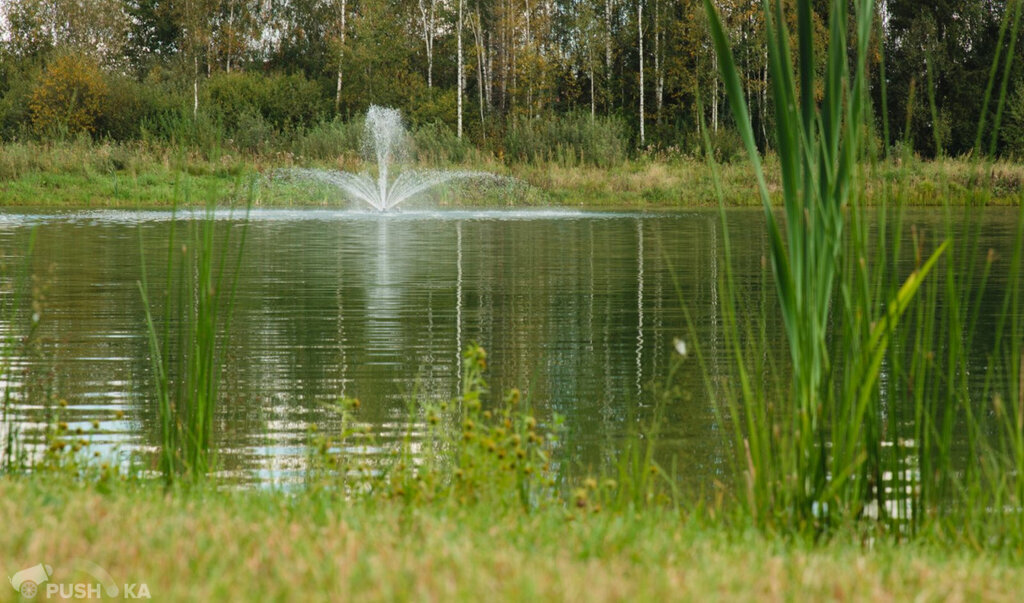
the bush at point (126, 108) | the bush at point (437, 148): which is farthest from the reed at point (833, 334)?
the bush at point (126, 108)

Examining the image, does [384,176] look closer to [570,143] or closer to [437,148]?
[437,148]

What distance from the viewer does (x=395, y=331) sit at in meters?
9.87

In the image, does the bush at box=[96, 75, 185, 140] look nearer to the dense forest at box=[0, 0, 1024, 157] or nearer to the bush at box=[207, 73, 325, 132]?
the dense forest at box=[0, 0, 1024, 157]

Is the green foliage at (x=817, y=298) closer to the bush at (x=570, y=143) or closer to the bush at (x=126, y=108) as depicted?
the bush at (x=570, y=143)

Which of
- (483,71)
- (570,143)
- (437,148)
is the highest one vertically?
(483,71)

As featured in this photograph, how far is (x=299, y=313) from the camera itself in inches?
434

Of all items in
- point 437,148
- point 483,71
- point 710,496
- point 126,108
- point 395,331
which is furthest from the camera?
point 483,71

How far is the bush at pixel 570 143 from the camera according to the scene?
36.0 m

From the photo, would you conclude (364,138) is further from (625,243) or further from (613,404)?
(613,404)

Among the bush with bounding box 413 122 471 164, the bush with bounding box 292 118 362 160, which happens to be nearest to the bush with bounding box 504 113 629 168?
the bush with bounding box 413 122 471 164

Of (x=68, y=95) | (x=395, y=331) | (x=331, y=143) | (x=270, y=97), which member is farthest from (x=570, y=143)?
(x=395, y=331)

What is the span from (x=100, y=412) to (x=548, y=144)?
1217 inches

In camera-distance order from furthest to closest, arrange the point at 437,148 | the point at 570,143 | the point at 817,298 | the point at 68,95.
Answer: the point at 68,95, the point at 570,143, the point at 437,148, the point at 817,298

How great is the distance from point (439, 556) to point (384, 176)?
30169 mm
